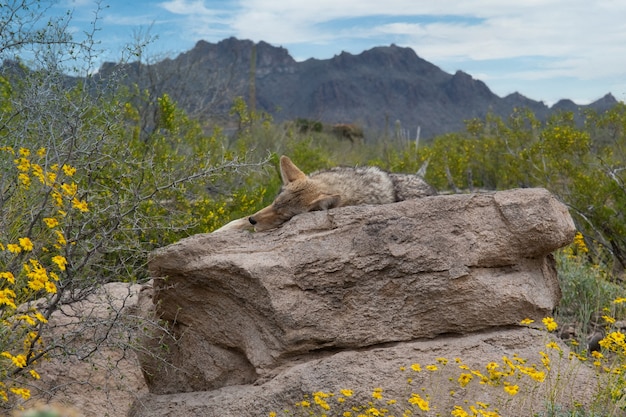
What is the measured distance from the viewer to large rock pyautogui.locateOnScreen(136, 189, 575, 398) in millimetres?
4812

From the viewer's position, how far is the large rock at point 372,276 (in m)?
4.81

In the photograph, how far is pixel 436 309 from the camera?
4.86m

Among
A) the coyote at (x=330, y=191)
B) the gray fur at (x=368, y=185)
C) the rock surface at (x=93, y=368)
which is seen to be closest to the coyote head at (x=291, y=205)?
the coyote at (x=330, y=191)

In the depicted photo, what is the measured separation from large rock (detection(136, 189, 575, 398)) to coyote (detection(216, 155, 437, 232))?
253mm

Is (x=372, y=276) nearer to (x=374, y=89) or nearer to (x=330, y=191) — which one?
(x=330, y=191)

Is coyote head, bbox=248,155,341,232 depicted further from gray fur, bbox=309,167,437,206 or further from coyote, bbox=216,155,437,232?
gray fur, bbox=309,167,437,206

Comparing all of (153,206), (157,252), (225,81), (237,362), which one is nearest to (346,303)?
(237,362)

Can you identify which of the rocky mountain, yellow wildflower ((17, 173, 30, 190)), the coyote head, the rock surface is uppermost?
the rocky mountain

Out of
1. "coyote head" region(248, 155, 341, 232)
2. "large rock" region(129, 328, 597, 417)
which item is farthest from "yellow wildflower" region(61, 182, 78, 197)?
"large rock" region(129, 328, 597, 417)

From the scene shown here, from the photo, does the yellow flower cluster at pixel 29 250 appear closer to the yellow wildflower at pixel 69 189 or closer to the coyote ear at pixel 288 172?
the yellow wildflower at pixel 69 189

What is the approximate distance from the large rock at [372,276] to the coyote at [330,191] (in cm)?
25

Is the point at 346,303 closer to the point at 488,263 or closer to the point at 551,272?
the point at 488,263

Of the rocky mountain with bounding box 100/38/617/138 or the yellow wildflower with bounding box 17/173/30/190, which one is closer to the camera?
the yellow wildflower with bounding box 17/173/30/190

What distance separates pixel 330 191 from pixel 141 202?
4.34ft
